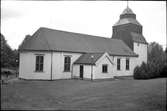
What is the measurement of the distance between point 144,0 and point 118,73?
89.4ft

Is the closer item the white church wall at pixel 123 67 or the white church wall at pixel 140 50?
the white church wall at pixel 123 67

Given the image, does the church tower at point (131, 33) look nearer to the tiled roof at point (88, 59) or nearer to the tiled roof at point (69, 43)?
the tiled roof at point (69, 43)

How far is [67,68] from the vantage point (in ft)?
80.2

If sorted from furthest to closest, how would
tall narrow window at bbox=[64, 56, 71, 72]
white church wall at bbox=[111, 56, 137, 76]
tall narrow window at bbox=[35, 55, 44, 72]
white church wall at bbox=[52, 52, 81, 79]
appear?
white church wall at bbox=[111, 56, 137, 76] → tall narrow window at bbox=[64, 56, 71, 72] → white church wall at bbox=[52, 52, 81, 79] → tall narrow window at bbox=[35, 55, 44, 72]

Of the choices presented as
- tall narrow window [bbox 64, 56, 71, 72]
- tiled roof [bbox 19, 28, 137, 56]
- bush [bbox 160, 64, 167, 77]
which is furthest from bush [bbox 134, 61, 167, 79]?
tall narrow window [bbox 64, 56, 71, 72]

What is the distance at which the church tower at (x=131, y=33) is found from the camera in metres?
35.2

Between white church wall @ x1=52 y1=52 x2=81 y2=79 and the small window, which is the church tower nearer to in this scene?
the small window

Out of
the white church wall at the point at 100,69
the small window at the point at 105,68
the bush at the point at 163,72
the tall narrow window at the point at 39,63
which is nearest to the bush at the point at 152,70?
the bush at the point at 163,72

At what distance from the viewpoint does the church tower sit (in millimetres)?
35250

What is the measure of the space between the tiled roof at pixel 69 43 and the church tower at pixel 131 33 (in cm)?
206

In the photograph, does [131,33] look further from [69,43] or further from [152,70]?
[69,43]

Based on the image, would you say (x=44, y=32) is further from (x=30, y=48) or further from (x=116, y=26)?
(x=116, y=26)

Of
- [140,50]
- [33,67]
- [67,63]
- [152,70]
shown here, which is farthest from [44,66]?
[140,50]

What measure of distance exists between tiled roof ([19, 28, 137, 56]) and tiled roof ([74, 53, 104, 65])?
137 cm
